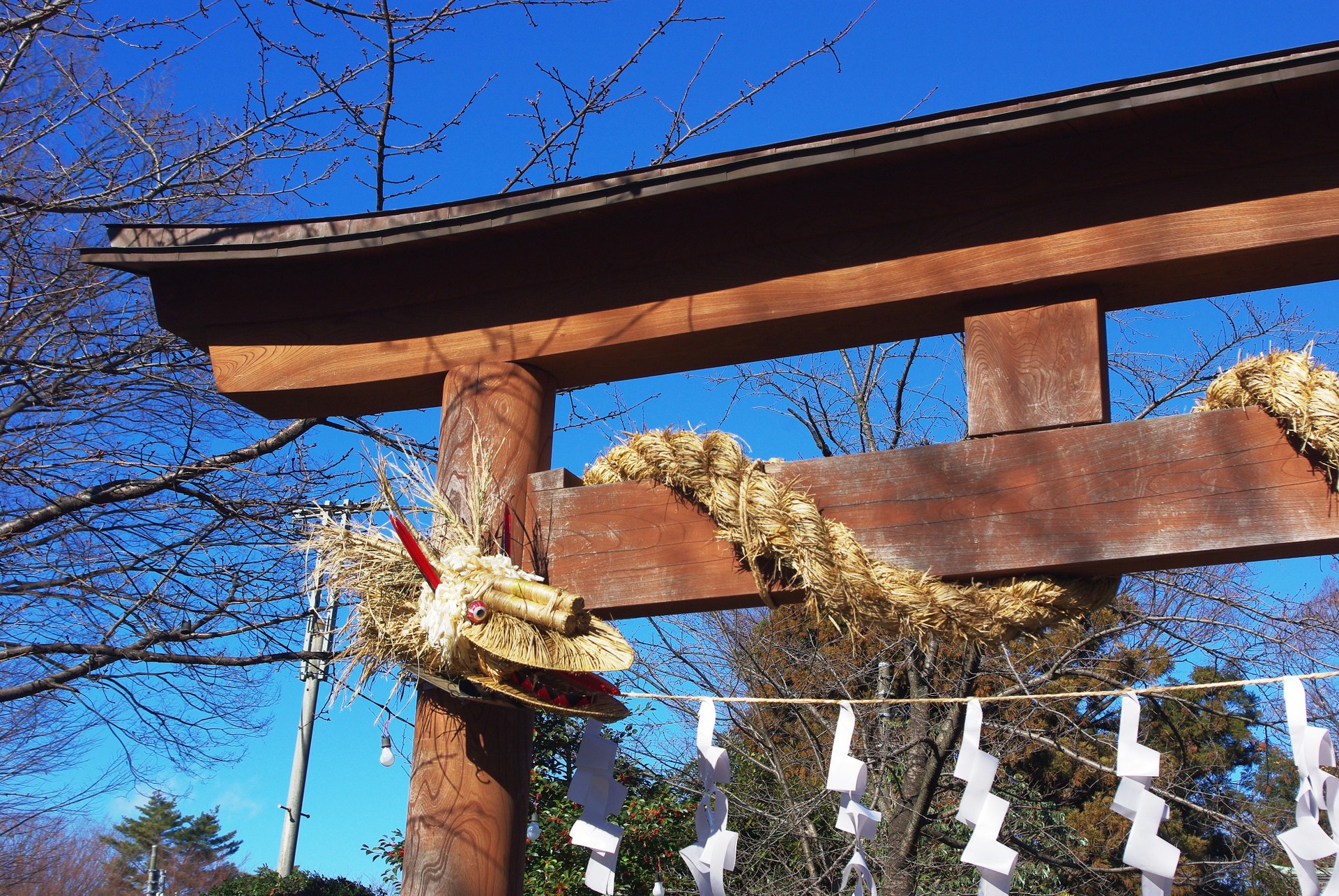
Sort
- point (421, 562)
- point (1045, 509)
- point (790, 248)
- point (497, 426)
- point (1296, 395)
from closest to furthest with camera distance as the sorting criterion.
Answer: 1. point (1296, 395)
2. point (1045, 509)
3. point (421, 562)
4. point (790, 248)
5. point (497, 426)

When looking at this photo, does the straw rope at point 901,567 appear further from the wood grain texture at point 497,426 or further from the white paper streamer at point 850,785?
the wood grain texture at point 497,426

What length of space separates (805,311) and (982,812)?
41.3 inches

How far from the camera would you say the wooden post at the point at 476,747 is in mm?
2219

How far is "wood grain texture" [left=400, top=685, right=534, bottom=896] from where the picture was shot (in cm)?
221

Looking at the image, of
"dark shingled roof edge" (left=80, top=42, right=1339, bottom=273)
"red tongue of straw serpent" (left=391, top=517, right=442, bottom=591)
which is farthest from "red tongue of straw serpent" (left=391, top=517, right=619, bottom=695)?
"dark shingled roof edge" (left=80, top=42, right=1339, bottom=273)

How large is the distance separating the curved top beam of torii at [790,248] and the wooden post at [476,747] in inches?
4.0

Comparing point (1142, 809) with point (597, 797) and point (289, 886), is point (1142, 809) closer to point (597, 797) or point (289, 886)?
point (597, 797)

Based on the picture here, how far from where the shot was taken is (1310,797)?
1863mm

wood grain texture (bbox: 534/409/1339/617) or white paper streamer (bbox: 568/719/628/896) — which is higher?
wood grain texture (bbox: 534/409/1339/617)

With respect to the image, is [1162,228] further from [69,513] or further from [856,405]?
[856,405]

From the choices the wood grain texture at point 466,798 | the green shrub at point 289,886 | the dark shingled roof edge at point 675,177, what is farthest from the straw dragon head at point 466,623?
the green shrub at point 289,886

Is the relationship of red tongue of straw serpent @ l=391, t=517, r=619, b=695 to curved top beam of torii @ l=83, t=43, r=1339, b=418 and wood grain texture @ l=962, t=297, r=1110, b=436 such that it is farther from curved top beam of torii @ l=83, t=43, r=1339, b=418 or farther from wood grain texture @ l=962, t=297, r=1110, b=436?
wood grain texture @ l=962, t=297, r=1110, b=436

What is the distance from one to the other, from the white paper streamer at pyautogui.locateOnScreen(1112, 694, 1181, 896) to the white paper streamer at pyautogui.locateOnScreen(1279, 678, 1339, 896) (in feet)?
0.63

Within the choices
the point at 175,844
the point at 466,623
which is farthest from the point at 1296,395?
the point at 175,844
